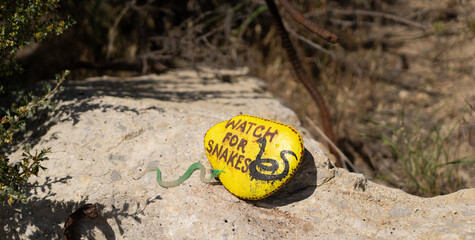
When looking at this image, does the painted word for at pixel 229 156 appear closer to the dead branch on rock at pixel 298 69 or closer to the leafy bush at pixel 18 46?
the leafy bush at pixel 18 46

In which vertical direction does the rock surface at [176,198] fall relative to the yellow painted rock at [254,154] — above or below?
below

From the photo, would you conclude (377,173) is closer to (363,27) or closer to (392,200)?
(392,200)

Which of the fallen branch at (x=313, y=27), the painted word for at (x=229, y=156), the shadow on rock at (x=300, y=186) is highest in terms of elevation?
the fallen branch at (x=313, y=27)

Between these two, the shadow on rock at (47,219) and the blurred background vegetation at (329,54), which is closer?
the shadow on rock at (47,219)

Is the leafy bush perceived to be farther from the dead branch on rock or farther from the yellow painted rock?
the dead branch on rock

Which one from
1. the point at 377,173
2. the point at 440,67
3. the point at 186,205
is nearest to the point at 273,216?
the point at 186,205

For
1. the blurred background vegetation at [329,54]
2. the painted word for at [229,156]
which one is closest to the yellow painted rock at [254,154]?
the painted word for at [229,156]
